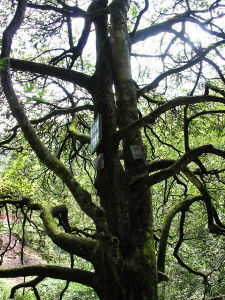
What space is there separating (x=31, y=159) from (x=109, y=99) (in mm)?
3432

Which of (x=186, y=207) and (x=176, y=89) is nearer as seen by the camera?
(x=186, y=207)

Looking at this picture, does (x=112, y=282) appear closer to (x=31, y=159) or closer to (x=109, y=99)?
(x=109, y=99)

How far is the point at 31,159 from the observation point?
6051 mm

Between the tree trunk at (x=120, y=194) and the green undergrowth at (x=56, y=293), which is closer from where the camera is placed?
the tree trunk at (x=120, y=194)

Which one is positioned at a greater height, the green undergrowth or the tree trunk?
the tree trunk

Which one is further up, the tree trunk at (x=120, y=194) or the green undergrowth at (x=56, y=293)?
the tree trunk at (x=120, y=194)

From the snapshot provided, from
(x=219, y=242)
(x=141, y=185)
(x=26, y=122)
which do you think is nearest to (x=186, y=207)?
(x=141, y=185)

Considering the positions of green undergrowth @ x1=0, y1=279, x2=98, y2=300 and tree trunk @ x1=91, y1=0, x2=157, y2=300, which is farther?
green undergrowth @ x1=0, y1=279, x2=98, y2=300

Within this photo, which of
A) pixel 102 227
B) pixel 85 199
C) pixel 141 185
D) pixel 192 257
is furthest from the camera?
pixel 192 257

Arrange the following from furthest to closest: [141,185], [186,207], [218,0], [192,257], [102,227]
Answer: [192,257] → [218,0] → [186,207] → [141,185] → [102,227]

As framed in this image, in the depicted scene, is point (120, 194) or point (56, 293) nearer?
point (120, 194)

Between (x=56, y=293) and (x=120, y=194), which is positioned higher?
(x=120, y=194)

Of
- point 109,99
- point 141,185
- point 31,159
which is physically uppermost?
point 31,159

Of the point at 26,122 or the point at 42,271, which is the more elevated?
the point at 26,122
